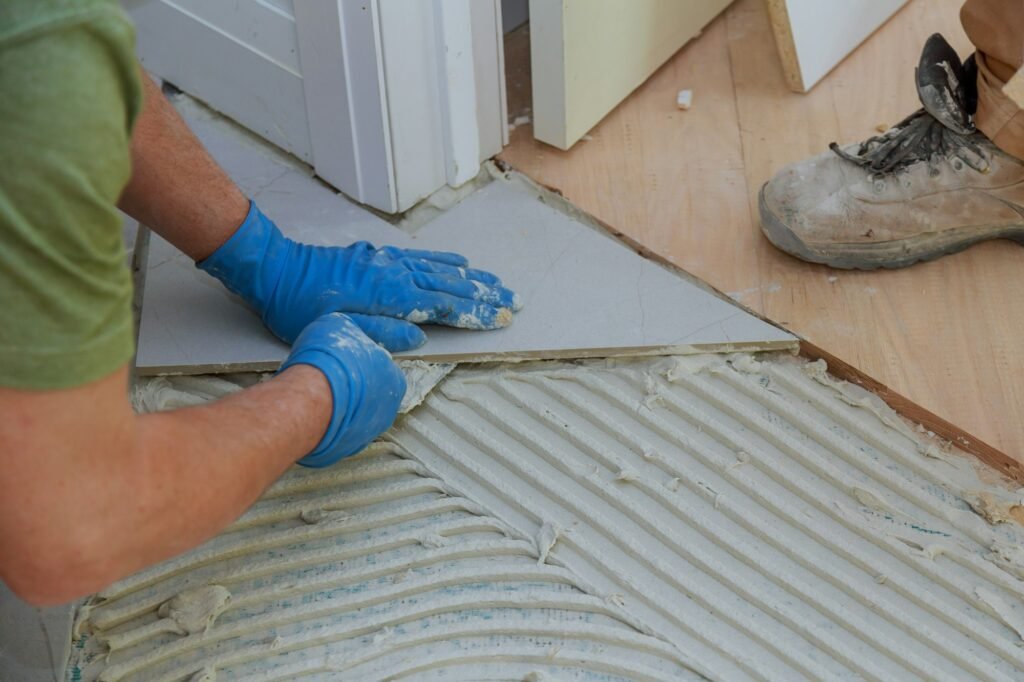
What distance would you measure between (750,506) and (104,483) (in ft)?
2.91

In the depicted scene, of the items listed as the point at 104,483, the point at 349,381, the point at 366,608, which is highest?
the point at 104,483

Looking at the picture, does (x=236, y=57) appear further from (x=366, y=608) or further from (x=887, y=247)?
(x=887, y=247)

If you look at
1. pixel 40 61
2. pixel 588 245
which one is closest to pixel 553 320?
pixel 588 245

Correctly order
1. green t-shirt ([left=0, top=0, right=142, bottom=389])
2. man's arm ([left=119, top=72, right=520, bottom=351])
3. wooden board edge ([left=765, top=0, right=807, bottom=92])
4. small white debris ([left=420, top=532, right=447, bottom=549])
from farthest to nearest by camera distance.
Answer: wooden board edge ([left=765, top=0, right=807, bottom=92])
man's arm ([left=119, top=72, right=520, bottom=351])
small white debris ([left=420, top=532, right=447, bottom=549])
green t-shirt ([left=0, top=0, right=142, bottom=389])

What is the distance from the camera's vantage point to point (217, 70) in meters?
2.01

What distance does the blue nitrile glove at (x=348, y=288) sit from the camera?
1.60 metres

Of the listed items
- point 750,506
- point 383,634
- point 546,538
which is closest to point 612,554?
point 546,538

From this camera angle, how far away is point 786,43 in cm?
206

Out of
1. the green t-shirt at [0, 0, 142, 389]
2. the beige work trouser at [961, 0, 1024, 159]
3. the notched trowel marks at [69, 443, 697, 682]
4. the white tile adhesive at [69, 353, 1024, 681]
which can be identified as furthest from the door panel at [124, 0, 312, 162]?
the beige work trouser at [961, 0, 1024, 159]

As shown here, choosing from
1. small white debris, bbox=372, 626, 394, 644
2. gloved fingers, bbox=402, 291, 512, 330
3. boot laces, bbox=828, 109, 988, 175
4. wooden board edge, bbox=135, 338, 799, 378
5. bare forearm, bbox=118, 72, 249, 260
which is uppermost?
bare forearm, bbox=118, 72, 249, 260

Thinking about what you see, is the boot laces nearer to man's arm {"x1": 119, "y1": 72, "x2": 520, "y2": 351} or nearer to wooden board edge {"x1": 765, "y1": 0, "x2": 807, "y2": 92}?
wooden board edge {"x1": 765, "y1": 0, "x2": 807, "y2": 92}

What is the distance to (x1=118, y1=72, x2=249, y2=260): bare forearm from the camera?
1.49 meters

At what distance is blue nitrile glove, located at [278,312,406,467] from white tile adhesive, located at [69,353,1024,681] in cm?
10

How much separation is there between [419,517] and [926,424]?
0.77m
